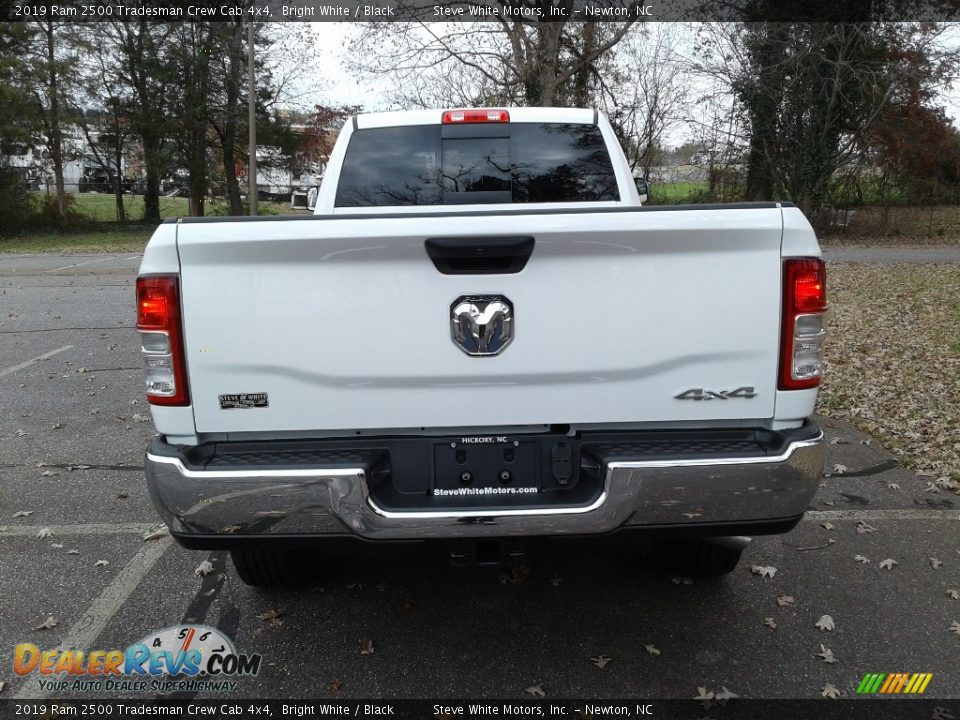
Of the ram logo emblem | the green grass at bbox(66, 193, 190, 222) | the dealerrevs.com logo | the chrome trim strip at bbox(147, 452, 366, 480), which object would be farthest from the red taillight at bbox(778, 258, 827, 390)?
the green grass at bbox(66, 193, 190, 222)

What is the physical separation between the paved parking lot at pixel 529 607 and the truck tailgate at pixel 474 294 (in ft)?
1.79

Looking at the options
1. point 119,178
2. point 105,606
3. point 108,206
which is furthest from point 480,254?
point 108,206

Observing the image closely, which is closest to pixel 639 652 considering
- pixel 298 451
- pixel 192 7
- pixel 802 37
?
pixel 298 451

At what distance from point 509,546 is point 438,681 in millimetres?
642

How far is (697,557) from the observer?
351 cm

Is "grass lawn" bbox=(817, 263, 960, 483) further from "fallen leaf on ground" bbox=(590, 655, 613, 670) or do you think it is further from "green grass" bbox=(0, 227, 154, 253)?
"green grass" bbox=(0, 227, 154, 253)

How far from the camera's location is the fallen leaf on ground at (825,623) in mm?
3234

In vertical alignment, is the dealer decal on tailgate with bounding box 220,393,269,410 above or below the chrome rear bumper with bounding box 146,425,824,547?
above

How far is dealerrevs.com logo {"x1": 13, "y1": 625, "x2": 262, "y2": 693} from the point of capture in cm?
292

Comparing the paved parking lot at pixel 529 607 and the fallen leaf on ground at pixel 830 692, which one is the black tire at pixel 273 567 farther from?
the fallen leaf on ground at pixel 830 692

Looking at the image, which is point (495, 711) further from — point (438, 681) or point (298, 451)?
point (298, 451)

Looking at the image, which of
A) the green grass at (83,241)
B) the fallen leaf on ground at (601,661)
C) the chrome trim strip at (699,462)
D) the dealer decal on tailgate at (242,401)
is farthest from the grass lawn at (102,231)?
the chrome trim strip at (699,462)

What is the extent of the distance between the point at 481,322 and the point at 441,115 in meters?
2.38

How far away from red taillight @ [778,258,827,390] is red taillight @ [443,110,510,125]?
95.1 inches
